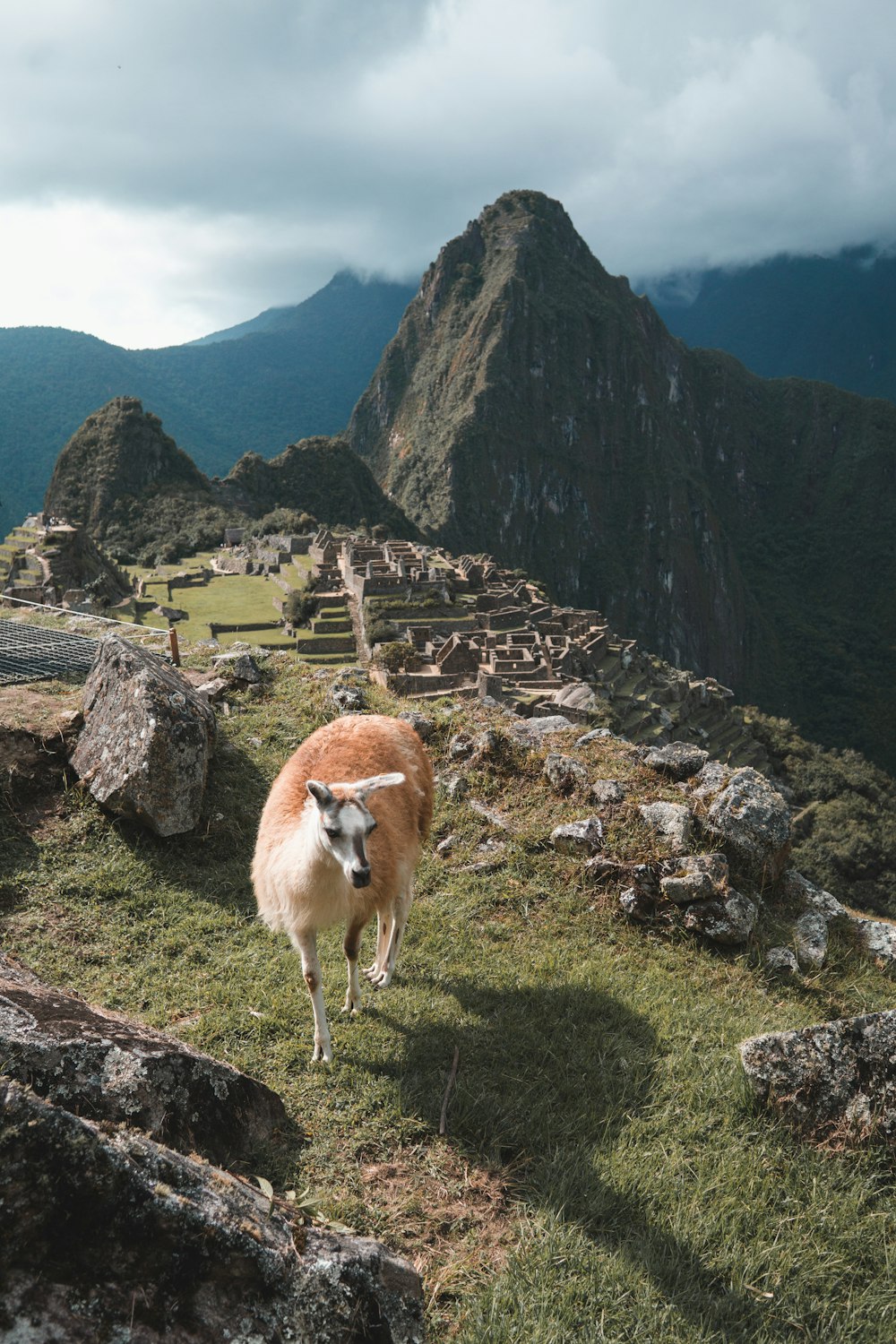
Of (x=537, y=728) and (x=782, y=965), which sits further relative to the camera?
(x=537, y=728)

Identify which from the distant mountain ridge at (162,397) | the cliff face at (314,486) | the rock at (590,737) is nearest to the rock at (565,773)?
the rock at (590,737)

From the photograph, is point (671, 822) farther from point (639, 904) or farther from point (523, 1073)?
point (523, 1073)

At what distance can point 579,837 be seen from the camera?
196 inches

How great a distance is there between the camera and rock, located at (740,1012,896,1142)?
9.51 ft

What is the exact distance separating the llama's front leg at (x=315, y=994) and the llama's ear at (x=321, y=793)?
706 mm

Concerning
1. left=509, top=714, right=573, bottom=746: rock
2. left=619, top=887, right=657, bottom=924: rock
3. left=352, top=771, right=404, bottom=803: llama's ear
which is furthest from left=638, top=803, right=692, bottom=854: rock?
left=352, top=771, right=404, bottom=803: llama's ear

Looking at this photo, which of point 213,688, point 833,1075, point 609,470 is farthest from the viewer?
point 609,470

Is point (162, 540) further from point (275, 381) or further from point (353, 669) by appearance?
point (275, 381)

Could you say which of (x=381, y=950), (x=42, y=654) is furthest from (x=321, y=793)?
(x=42, y=654)

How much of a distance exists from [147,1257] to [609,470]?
171420mm

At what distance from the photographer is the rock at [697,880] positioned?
443 centimetres

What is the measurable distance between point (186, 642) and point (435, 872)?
19.3 ft

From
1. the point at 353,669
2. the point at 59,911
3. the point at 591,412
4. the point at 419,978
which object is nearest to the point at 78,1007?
the point at 419,978

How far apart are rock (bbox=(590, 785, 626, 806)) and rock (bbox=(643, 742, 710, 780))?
41cm
